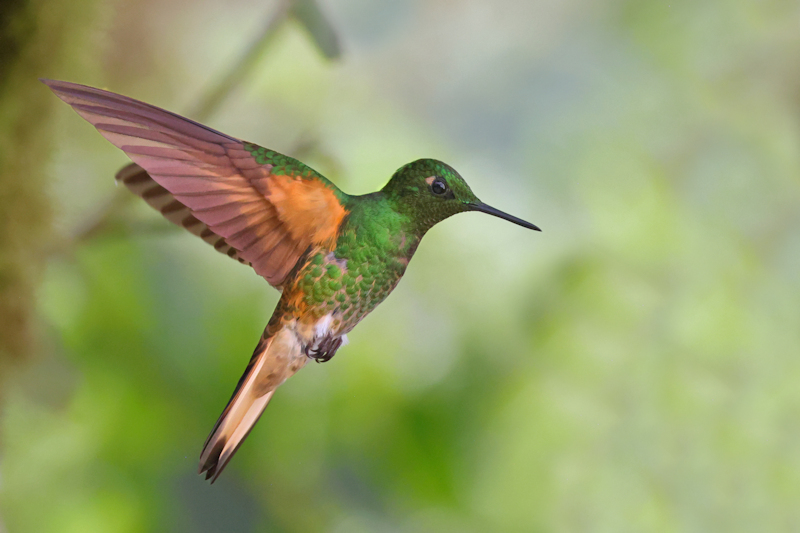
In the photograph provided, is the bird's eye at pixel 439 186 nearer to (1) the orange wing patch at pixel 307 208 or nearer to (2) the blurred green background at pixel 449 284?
(1) the orange wing patch at pixel 307 208

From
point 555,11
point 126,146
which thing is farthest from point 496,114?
point 126,146

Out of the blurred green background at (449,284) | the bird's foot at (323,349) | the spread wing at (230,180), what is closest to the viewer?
the spread wing at (230,180)

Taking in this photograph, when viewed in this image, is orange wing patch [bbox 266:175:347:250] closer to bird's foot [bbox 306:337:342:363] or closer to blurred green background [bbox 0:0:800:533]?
bird's foot [bbox 306:337:342:363]

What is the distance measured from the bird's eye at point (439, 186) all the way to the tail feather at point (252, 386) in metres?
0.18

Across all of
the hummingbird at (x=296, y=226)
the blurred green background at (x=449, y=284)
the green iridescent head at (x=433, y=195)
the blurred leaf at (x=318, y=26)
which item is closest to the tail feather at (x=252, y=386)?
the hummingbird at (x=296, y=226)

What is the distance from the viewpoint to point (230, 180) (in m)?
0.53

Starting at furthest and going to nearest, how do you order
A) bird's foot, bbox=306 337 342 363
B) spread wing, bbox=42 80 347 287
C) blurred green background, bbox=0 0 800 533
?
blurred green background, bbox=0 0 800 533, bird's foot, bbox=306 337 342 363, spread wing, bbox=42 80 347 287

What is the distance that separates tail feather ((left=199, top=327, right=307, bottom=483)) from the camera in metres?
0.57

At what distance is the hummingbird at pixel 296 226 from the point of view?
20.3 inches

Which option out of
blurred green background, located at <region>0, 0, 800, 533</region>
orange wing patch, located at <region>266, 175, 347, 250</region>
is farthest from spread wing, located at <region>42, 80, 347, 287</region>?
blurred green background, located at <region>0, 0, 800, 533</region>

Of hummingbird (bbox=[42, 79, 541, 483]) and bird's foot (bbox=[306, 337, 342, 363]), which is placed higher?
hummingbird (bbox=[42, 79, 541, 483])

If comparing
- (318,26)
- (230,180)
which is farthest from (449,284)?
(230,180)

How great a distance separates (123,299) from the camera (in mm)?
1022

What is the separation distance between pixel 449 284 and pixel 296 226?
54cm
